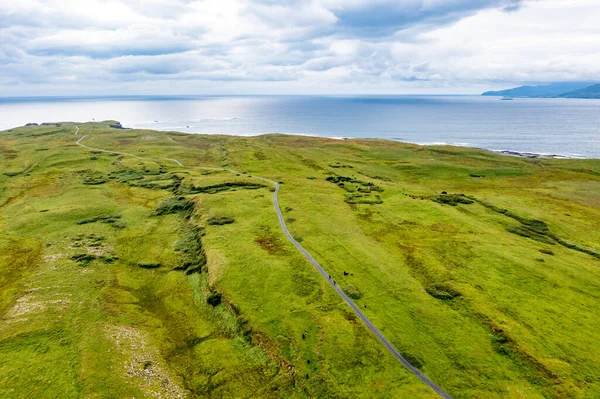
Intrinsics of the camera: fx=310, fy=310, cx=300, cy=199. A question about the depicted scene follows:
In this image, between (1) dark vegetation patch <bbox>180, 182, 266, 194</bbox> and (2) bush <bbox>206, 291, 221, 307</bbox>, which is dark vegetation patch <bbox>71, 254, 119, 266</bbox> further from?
(1) dark vegetation patch <bbox>180, 182, 266, 194</bbox>

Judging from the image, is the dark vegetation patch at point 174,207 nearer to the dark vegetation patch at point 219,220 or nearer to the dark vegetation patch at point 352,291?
the dark vegetation patch at point 219,220

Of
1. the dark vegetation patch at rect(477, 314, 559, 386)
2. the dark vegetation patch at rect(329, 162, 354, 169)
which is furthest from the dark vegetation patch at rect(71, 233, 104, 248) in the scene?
the dark vegetation patch at rect(329, 162, 354, 169)

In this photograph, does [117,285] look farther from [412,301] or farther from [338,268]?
[412,301]

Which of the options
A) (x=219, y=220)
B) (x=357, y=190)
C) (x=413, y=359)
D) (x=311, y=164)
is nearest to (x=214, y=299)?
(x=219, y=220)

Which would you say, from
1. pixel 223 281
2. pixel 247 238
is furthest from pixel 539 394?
pixel 247 238

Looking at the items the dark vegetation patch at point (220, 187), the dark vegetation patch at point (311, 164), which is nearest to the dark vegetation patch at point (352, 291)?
the dark vegetation patch at point (220, 187)

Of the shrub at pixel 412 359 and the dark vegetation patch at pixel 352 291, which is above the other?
the dark vegetation patch at pixel 352 291
